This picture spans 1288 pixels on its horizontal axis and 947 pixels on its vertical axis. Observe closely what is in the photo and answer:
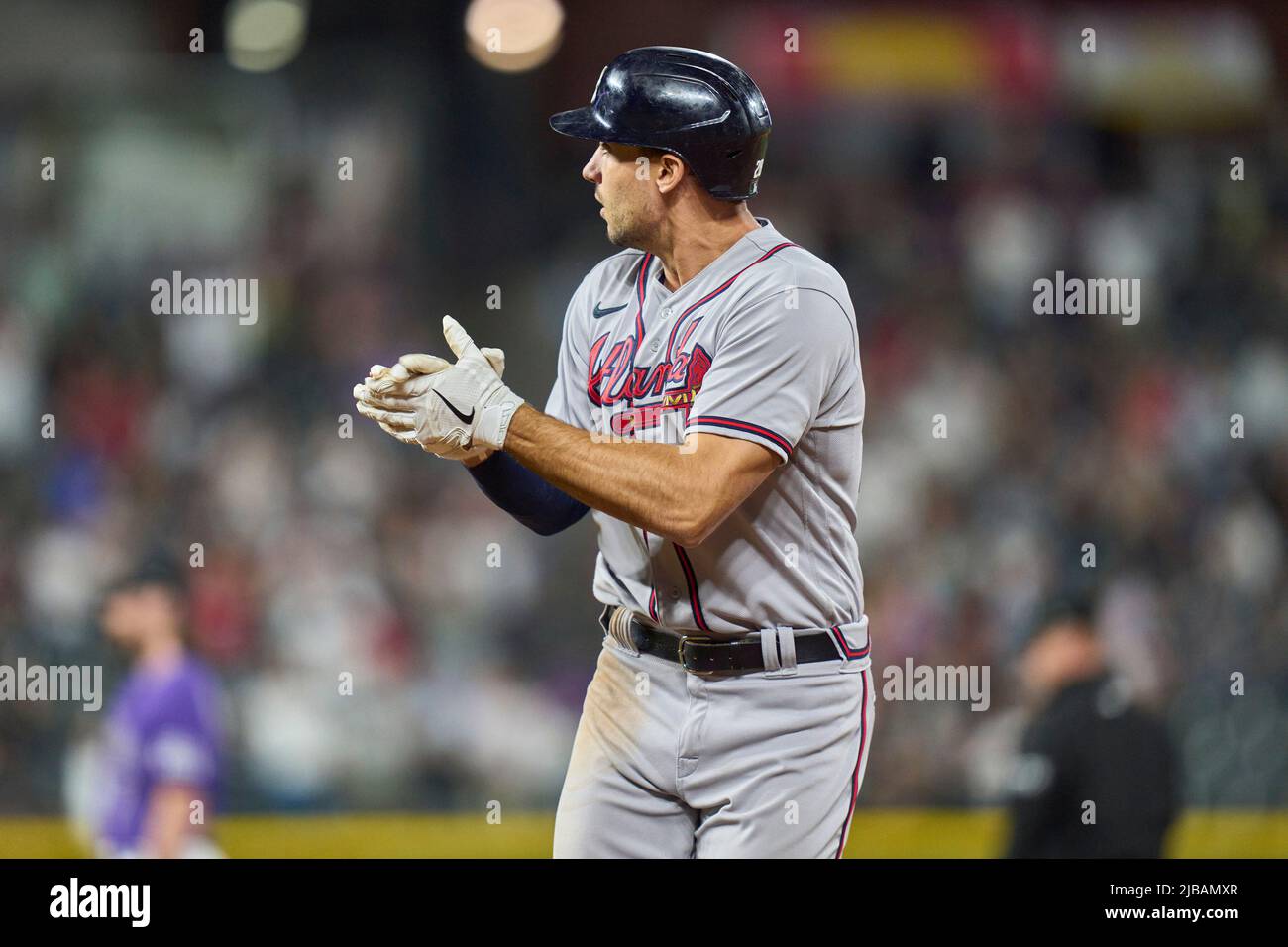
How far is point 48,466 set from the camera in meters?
5.28

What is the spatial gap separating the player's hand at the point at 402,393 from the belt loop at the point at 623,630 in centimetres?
39

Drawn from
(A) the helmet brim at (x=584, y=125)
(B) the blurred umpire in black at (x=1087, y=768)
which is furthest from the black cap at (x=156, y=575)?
(B) the blurred umpire in black at (x=1087, y=768)

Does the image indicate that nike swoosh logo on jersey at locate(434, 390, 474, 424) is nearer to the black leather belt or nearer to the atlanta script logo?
the atlanta script logo

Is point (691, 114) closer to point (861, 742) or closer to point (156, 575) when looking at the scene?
point (861, 742)

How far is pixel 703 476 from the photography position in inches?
80.8

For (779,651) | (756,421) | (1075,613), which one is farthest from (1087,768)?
(756,421)

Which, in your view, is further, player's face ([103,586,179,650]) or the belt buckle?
player's face ([103,586,179,650])

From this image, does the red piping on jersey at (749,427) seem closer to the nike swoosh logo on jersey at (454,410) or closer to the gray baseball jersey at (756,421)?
the gray baseball jersey at (756,421)

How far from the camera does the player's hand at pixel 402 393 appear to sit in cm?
216

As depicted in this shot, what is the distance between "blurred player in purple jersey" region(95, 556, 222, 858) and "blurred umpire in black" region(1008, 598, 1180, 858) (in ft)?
7.87

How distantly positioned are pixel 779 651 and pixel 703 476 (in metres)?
0.35

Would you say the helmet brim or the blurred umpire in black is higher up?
the helmet brim

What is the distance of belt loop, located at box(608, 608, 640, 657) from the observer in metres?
2.31

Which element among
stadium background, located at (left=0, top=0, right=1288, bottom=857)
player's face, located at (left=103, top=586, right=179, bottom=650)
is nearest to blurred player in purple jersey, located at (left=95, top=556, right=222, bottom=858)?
player's face, located at (left=103, top=586, right=179, bottom=650)
